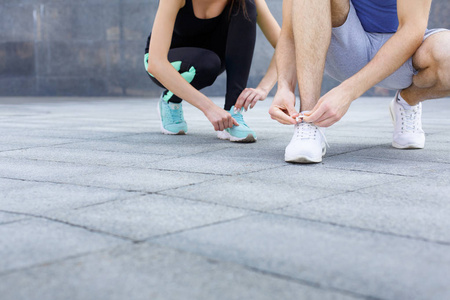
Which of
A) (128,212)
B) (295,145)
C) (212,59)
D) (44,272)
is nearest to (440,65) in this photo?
(295,145)

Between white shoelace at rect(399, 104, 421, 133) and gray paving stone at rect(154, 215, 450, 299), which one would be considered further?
white shoelace at rect(399, 104, 421, 133)

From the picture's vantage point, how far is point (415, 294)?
28.6 inches

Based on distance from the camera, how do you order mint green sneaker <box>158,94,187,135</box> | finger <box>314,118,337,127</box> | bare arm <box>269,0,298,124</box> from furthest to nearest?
1. mint green sneaker <box>158,94,187,135</box>
2. bare arm <box>269,0,298,124</box>
3. finger <box>314,118,337,127</box>

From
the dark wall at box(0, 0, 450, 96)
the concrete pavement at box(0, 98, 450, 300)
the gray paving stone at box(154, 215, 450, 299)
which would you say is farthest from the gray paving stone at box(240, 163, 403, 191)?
the dark wall at box(0, 0, 450, 96)

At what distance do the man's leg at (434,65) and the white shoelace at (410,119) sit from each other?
0.41 feet

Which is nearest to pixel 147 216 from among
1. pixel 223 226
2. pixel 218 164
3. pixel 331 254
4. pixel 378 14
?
pixel 223 226

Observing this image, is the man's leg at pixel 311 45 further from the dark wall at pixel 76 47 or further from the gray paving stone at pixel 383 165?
the dark wall at pixel 76 47

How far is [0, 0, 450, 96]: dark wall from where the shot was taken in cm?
821

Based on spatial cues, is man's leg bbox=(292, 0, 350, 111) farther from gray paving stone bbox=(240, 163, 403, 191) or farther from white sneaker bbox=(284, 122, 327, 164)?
gray paving stone bbox=(240, 163, 403, 191)

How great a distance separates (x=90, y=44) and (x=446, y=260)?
8.08 metres

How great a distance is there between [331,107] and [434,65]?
512 millimetres

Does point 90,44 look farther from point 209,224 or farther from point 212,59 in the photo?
point 209,224

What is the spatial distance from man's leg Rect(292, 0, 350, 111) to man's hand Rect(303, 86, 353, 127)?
19 centimetres

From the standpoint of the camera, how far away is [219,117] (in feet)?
7.47
